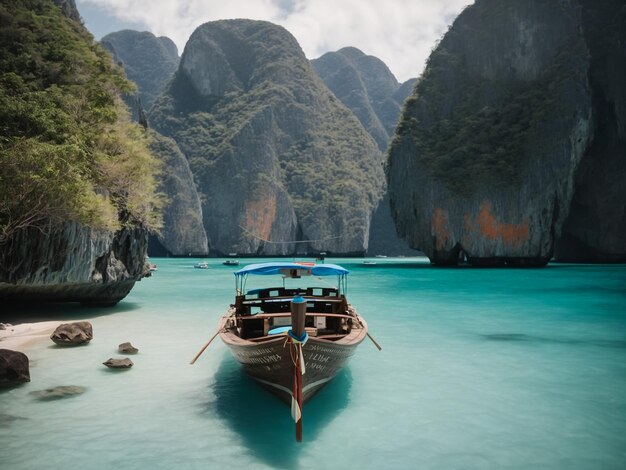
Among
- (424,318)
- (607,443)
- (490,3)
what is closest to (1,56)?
(424,318)

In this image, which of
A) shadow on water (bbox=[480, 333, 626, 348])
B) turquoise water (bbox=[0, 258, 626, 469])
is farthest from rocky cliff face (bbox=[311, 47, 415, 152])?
turquoise water (bbox=[0, 258, 626, 469])

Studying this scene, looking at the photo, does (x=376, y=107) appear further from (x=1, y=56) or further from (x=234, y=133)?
(x=1, y=56)

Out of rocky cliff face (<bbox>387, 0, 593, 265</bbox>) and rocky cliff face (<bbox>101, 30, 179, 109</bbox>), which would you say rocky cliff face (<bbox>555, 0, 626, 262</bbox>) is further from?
rocky cliff face (<bbox>101, 30, 179, 109</bbox>)

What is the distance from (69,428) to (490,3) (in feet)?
215

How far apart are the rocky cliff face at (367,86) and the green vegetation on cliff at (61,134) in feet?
323

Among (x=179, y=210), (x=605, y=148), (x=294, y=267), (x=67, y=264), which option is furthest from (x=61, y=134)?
(x=179, y=210)

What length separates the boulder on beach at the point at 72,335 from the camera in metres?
11.3

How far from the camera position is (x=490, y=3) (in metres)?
55.1

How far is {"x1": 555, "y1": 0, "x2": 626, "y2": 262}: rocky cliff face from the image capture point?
4531cm

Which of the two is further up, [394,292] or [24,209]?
[24,209]

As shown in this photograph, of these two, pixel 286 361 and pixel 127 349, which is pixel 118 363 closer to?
pixel 127 349

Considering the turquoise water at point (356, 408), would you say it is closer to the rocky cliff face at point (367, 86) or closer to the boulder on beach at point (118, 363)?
the boulder on beach at point (118, 363)

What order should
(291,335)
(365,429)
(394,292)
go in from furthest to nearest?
1. (394,292)
2. (365,429)
3. (291,335)

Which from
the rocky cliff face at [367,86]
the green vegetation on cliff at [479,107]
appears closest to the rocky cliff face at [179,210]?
the green vegetation on cliff at [479,107]
